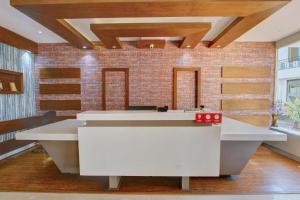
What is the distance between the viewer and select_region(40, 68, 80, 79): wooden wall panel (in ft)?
18.2

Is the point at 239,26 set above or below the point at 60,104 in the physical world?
above

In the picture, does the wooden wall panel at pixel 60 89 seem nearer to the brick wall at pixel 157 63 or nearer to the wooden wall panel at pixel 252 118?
the brick wall at pixel 157 63

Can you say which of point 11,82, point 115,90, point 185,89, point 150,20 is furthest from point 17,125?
point 185,89

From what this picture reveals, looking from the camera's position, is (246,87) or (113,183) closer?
(113,183)

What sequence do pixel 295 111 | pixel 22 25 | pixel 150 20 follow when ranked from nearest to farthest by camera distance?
pixel 150 20 < pixel 22 25 < pixel 295 111

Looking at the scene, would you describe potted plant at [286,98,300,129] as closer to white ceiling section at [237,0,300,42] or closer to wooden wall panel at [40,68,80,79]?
white ceiling section at [237,0,300,42]

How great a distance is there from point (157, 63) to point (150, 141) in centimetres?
320

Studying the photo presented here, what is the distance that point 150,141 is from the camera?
8.82 ft

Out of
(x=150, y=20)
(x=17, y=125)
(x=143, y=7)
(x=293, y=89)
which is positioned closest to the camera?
(x=143, y=7)

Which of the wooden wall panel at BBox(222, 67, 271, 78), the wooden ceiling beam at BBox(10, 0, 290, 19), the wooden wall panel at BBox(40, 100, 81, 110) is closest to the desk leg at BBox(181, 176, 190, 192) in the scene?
the wooden ceiling beam at BBox(10, 0, 290, 19)

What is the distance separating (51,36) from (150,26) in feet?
8.52

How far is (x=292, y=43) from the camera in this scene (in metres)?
4.80

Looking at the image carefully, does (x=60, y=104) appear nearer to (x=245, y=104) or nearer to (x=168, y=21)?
(x=168, y=21)

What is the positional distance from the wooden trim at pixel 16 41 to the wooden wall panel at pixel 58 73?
55cm
